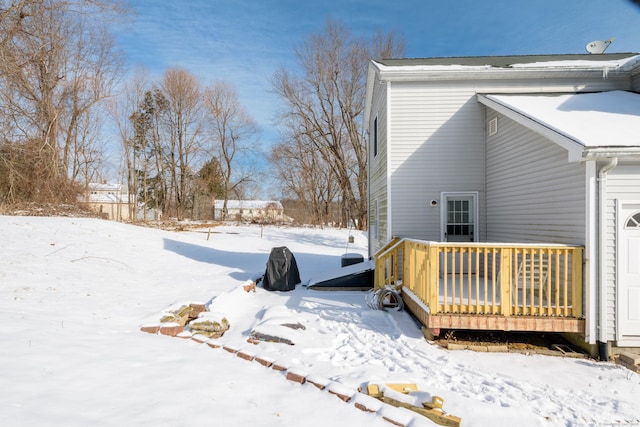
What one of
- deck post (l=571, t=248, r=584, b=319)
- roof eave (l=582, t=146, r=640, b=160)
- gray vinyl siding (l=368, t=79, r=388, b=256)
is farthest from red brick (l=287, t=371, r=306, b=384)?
gray vinyl siding (l=368, t=79, r=388, b=256)

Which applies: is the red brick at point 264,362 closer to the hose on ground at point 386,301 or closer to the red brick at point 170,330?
the red brick at point 170,330

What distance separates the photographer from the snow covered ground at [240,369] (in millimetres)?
2889

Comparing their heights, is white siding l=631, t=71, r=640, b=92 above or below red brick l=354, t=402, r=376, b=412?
above

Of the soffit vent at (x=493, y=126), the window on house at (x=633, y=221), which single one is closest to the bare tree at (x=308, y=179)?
the soffit vent at (x=493, y=126)

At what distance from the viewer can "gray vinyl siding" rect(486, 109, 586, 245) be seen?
17.5 feet

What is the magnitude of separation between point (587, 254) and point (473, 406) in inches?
120

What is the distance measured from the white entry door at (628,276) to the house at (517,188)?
0.05 feet

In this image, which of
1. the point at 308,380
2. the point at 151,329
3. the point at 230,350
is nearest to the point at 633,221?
the point at 308,380

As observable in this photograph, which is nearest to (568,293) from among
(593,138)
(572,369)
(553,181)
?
(572,369)

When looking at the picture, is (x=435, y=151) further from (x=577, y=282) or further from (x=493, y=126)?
(x=577, y=282)

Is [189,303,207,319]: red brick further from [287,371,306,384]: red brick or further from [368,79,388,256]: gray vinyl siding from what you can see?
[368,79,388,256]: gray vinyl siding

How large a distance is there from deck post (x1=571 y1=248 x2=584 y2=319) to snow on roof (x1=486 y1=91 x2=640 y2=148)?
154cm

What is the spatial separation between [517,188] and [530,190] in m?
0.48

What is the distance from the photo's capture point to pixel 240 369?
150 inches
